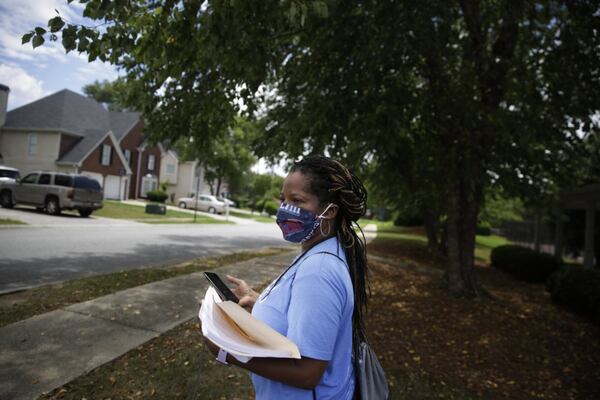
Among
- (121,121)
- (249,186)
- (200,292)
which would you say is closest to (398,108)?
(200,292)

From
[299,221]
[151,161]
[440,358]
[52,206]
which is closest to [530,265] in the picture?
[440,358]

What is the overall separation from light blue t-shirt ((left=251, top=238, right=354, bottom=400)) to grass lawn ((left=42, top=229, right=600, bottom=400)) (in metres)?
2.33

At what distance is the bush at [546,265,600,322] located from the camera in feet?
24.5

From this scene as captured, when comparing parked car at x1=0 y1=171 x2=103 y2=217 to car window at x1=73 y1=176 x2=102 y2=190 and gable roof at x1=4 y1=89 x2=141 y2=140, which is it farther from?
gable roof at x1=4 y1=89 x2=141 y2=140

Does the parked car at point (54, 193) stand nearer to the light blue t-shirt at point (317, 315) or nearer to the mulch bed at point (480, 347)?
the mulch bed at point (480, 347)

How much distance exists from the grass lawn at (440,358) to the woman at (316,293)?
2.24m

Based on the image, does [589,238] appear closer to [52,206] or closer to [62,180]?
[62,180]

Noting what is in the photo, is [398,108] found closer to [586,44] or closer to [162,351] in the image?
[586,44]

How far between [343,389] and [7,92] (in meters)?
32.9

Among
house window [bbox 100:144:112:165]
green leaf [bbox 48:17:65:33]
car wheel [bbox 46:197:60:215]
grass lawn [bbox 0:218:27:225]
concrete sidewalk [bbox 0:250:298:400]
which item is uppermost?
house window [bbox 100:144:112:165]

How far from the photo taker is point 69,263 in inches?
341

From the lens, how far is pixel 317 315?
137cm

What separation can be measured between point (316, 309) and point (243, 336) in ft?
0.90

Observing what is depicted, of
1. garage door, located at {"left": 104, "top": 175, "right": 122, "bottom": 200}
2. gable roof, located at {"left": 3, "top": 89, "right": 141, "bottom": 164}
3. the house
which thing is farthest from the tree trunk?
garage door, located at {"left": 104, "top": 175, "right": 122, "bottom": 200}
